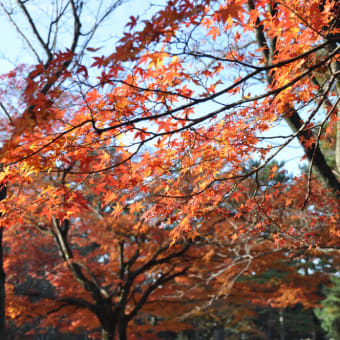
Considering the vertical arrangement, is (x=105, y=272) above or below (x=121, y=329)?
above

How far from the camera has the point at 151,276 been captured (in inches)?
391

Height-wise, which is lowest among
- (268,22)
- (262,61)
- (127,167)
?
(127,167)

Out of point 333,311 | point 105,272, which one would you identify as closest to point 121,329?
point 105,272

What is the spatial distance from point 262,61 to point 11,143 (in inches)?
127

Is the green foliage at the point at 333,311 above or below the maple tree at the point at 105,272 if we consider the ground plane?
below

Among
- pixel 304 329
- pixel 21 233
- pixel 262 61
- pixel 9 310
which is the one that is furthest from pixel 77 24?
pixel 304 329

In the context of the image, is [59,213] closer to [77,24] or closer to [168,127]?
[168,127]

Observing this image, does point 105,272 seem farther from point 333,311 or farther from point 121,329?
point 333,311

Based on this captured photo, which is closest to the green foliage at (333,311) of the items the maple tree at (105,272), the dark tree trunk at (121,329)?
the maple tree at (105,272)

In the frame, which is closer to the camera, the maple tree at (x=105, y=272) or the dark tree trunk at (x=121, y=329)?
the maple tree at (x=105, y=272)

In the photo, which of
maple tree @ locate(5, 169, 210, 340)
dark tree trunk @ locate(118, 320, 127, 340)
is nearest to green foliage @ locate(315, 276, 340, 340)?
maple tree @ locate(5, 169, 210, 340)

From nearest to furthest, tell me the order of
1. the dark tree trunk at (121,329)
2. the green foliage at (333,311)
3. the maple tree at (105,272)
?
the maple tree at (105,272), the dark tree trunk at (121,329), the green foliage at (333,311)

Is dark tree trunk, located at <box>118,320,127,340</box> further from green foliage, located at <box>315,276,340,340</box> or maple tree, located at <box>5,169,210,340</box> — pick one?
green foliage, located at <box>315,276,340,340</box>

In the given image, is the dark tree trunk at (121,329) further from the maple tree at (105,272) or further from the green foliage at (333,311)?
the green foliage at (333,311)
